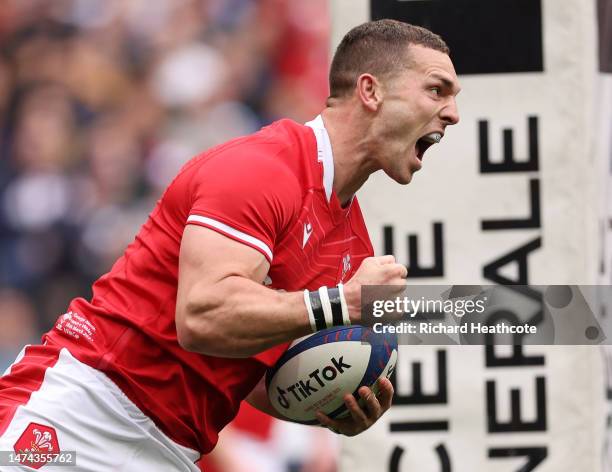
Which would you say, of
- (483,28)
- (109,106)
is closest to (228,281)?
(483,28)

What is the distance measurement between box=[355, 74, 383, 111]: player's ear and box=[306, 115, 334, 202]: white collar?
0.15 meters

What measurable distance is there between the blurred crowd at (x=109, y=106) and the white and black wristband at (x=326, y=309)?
376 cm

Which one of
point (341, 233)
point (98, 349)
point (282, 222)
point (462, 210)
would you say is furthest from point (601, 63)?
point (98, 349)

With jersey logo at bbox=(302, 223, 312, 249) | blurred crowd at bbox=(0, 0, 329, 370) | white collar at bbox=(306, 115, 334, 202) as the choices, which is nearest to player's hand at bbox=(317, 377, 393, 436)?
jersey logo at bbox=(302, 223, 312, 249)

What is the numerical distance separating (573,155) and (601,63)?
55 cm

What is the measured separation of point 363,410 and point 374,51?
1087mm

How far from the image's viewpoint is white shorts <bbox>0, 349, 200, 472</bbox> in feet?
10.4

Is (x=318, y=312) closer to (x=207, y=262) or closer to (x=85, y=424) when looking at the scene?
(x=207, y=262)

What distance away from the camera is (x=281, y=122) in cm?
351

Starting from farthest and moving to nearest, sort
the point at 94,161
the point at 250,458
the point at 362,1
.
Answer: the point at 94,161, the point at 250,458, the point at 362,1

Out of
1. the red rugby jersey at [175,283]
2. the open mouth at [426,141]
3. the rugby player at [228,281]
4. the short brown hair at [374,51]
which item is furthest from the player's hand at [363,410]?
the short brown hair at [374,51]

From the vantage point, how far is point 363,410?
11.7 feet

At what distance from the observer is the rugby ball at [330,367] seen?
3461 millimetres

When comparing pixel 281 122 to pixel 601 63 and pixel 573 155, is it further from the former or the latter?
pixel 601 63
